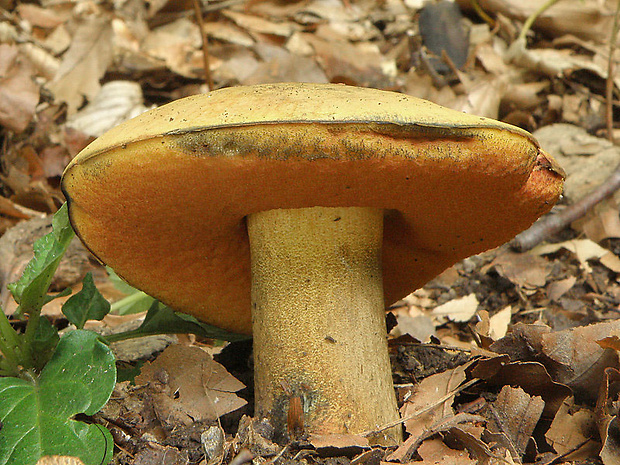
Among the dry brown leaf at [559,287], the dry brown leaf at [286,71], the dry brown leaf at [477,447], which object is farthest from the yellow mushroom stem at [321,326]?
the dry brown leaf at [286,71]

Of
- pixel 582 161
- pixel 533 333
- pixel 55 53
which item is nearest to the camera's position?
pixel 533 333

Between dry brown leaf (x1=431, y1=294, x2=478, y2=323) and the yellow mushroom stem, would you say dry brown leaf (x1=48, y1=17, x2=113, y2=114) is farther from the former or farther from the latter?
the yellow mushroom stem

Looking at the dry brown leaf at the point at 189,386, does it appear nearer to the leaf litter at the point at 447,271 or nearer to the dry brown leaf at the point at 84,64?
the leaf litter at the point at 447,271

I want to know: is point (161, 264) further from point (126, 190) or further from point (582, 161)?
point (582, 161)

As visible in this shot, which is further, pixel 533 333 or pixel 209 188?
pixel 533 333

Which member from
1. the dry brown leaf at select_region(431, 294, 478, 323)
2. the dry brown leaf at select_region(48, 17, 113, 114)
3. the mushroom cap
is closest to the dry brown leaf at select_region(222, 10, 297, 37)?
the dry brown leaf at select_region(48, 17, 113, 114)

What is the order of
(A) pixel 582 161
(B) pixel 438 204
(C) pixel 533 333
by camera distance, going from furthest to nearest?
(A) pixel 582 161 < (C) pixel 533 333 < (B) pixel 438 204

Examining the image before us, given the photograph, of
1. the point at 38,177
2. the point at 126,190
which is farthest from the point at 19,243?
the point at 126,190
